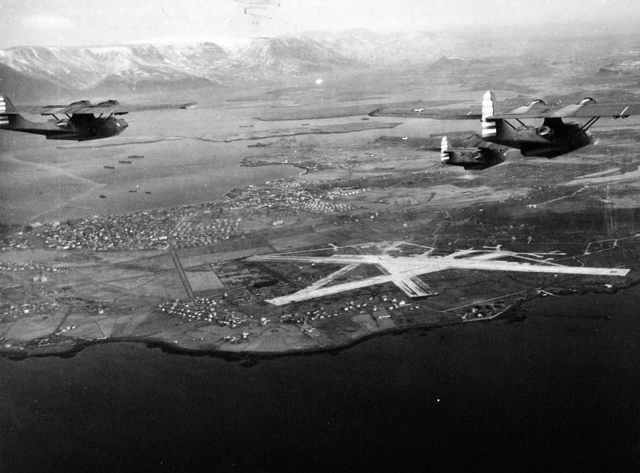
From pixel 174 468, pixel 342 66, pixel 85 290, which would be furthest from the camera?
pixel 342 66

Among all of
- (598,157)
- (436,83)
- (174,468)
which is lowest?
(174,468)

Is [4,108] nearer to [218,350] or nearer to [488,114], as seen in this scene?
[218,350]

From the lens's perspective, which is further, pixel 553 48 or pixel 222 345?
pixel 553 48

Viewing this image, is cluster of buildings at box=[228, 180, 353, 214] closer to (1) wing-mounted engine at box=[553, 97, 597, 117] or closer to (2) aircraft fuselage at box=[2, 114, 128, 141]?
(2) aircraft fuselage at box=[2, 114, 128, 141]

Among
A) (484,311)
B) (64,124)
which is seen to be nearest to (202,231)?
(484,311)

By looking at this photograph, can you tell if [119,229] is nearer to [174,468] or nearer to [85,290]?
[85,290]

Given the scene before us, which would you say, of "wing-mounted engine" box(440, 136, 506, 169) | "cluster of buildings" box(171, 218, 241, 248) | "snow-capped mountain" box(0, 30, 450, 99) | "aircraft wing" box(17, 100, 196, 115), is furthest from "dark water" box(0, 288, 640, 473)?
"snow-capped mountain" box(0, 30, 450, 99)

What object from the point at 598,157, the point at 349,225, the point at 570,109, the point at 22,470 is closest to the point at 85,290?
the point at 22,470
